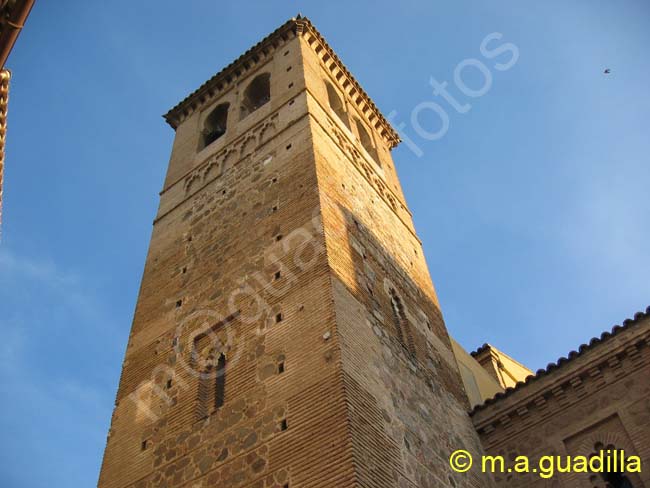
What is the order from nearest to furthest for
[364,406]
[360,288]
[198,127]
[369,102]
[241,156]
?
1. [364,406]
2. [360,288]
3. [241,156]
4. [198,127]
5. [369,102]

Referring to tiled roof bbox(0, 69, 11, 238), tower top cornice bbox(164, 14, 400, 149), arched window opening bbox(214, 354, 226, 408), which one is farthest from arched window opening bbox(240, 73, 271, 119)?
tiled roof bbox(0, 69, 11, 238)

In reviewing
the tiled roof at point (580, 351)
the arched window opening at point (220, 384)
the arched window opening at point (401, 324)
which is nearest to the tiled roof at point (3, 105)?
the arched window opening at point (220, 384)

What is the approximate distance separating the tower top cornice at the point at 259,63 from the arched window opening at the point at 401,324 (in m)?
7.55

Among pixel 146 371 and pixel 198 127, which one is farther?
pixel 198 127

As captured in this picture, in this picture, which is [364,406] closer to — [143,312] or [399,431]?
[399,431]

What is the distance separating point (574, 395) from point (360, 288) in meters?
3.24

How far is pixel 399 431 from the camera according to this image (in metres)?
7.15

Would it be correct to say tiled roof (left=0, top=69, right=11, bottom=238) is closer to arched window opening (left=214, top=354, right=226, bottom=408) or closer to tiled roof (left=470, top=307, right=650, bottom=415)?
arched window opening (left=214, top=354, right=226, bottom=408)

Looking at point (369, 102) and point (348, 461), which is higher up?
point (369, 102)

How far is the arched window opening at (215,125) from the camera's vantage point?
14.4 metres

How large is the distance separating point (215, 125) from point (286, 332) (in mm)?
8473

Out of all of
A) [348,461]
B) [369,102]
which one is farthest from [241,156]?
[348,461]

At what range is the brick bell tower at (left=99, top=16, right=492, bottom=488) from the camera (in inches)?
262

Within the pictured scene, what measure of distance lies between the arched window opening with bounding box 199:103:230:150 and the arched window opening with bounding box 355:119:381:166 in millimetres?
3034
